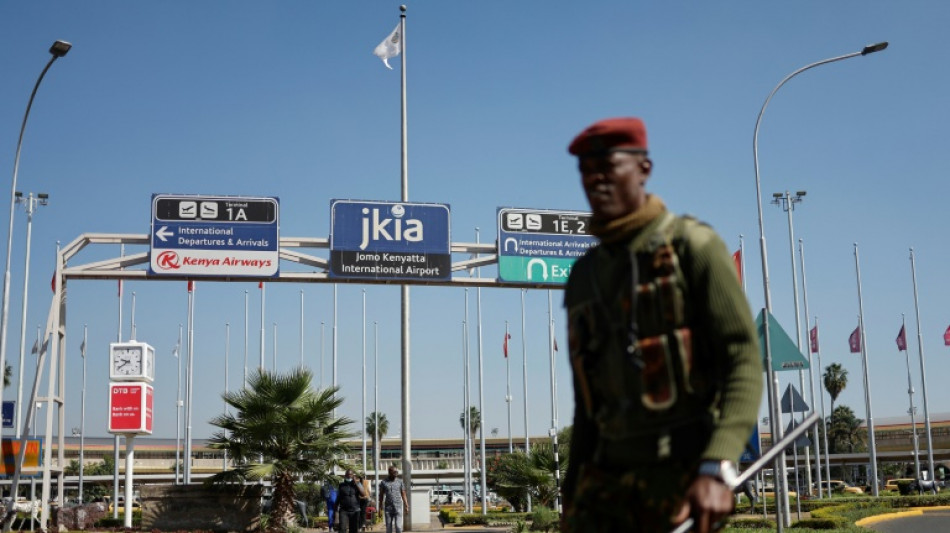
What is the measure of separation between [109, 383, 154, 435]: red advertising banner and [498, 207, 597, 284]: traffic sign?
29.7 feet

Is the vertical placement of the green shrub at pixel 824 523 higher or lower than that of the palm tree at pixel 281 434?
lower

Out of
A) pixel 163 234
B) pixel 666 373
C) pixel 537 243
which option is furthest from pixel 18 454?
pixel 666 373

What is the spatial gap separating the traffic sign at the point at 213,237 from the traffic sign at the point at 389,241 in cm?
139

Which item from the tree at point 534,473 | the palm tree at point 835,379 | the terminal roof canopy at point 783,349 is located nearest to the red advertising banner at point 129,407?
the tree at point 534,473

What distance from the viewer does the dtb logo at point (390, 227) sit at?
74.7 ft

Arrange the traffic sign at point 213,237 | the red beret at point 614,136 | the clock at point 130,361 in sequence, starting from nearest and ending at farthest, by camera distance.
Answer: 1. the red beret at point 614,136
2. the traffic sign at point 213,237
3. the clock at point 130,361

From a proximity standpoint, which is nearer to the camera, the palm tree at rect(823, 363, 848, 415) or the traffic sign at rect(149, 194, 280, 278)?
the traffic sign at rect(149, 194, 280, 278)

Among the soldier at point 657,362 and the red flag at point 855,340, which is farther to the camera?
the red flag at point 855,340

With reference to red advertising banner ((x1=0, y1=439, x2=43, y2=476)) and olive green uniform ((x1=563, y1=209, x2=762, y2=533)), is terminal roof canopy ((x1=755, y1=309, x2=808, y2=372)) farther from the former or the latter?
red advertising banner ((x1=0, y1=439, x2=43, y2=476))

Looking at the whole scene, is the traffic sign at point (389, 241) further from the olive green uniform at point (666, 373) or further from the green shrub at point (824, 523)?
the olive green uniform at point (666, 373)

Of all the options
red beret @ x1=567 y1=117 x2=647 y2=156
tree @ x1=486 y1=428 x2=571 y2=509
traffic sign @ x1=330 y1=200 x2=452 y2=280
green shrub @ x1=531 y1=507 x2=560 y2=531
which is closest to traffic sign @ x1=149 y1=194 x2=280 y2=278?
traffic sign @ x1=330 y1=200 x2=452 y2=280

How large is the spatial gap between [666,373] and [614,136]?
67 centimetres

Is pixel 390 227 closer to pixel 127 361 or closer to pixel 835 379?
pixel 127 361

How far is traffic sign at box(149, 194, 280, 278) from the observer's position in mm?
21703
